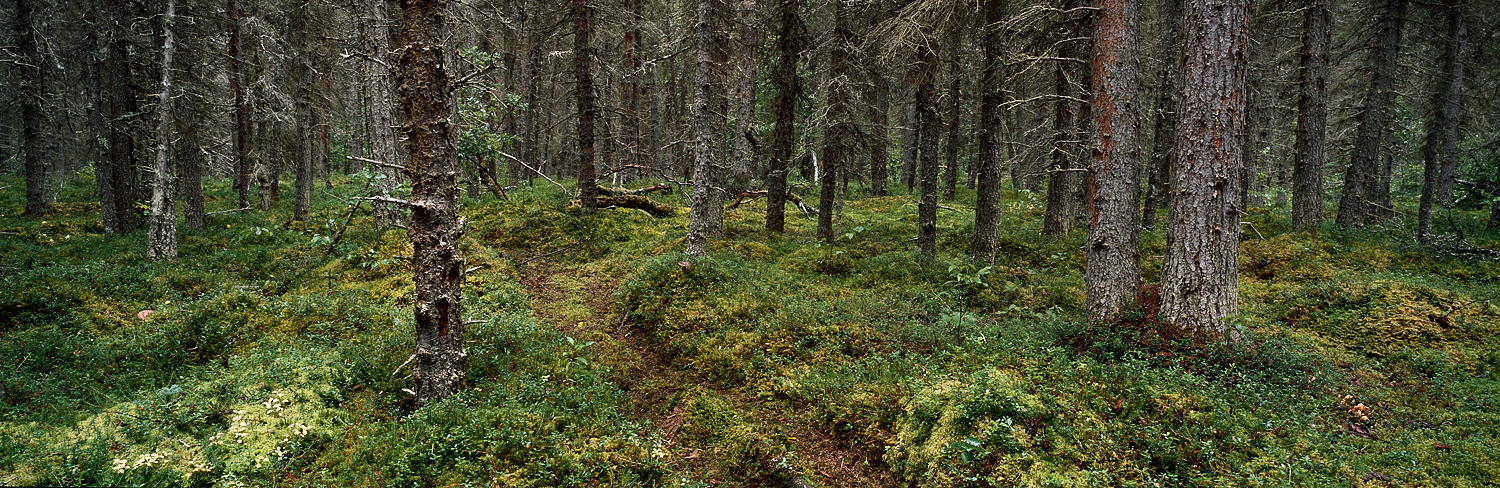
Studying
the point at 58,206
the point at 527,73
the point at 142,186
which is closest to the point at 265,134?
the point at 58,206

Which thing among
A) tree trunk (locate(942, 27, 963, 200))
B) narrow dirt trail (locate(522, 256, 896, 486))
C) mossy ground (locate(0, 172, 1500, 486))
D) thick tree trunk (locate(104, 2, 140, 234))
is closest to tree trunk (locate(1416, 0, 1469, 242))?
mossy ground (locate(0, 172, 1500, 486))

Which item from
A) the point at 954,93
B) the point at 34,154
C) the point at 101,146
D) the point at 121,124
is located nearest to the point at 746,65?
the point at 954,93

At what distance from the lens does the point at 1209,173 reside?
700 cm

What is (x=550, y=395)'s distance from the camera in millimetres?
6406

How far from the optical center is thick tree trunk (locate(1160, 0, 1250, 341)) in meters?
6.89

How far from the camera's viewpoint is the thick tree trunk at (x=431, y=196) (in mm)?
5609

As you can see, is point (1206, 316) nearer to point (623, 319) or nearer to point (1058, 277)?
point (1058, 277)

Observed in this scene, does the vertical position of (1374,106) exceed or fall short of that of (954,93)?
it exceeds it

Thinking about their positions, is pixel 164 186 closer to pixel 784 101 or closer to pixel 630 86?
pixel 784 101

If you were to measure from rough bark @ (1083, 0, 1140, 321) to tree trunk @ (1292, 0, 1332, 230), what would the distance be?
10836 mm

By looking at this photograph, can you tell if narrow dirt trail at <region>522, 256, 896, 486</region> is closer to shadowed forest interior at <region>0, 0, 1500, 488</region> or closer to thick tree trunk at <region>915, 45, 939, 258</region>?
shadowed forest interior at <region>0, 0, 1500, 488</region>

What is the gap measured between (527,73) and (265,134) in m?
14.7

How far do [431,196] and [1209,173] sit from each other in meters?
8.65

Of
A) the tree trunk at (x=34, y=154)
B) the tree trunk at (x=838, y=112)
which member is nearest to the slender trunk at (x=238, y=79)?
the tree trunk at (x=34, y=154)
